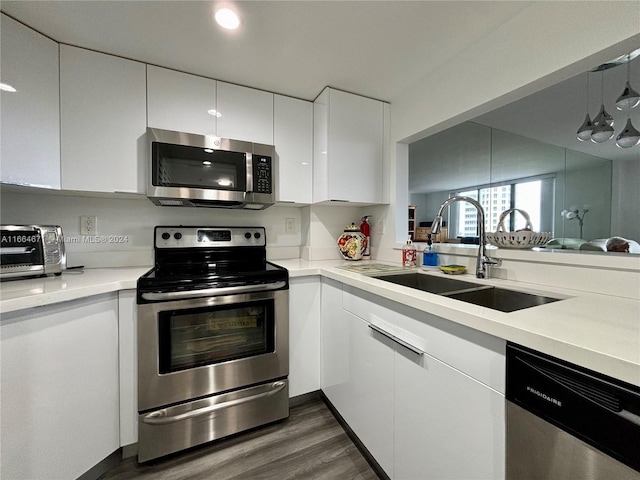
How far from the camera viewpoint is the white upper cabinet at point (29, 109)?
1.23 metres

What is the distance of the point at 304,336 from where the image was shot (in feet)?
5.61

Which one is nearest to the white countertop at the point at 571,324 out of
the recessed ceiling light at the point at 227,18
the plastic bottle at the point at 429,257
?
the plastic bottle at the point at 429,257

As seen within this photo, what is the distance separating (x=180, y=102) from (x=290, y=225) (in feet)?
3.80

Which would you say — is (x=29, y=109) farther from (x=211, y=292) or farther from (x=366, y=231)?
(x=366, y=231)

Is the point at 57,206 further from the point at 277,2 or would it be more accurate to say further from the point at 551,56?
the point at 551,56

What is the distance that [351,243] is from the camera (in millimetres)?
2086

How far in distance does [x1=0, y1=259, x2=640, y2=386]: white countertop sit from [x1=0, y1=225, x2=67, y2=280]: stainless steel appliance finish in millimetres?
55

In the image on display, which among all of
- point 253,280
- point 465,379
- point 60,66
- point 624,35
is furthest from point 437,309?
point 60,66

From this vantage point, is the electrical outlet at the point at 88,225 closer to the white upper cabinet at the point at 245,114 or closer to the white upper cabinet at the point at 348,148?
the white upper cabinet at the point at 245,114

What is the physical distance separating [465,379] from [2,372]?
Result: 1541 mm

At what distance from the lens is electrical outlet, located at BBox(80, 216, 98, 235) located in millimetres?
A: 1685

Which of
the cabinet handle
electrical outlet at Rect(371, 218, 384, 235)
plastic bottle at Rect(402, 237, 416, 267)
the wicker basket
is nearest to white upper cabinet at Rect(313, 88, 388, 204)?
electrical outlet at Rect(371, 218, 384, 235)

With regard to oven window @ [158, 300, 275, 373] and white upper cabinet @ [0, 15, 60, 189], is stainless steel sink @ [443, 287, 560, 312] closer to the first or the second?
oven window @ [158, 300, 275, 373]

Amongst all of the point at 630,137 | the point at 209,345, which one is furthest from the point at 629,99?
the point at 209,345
